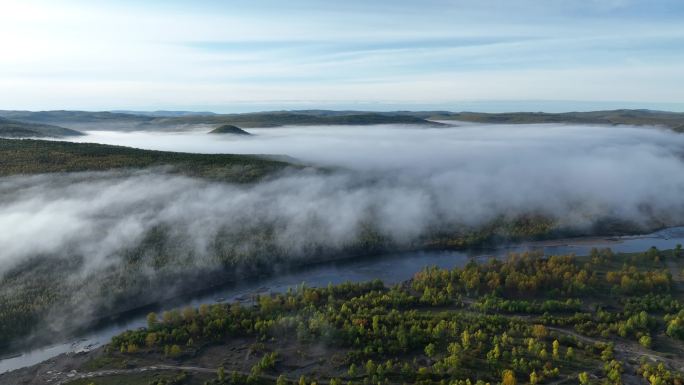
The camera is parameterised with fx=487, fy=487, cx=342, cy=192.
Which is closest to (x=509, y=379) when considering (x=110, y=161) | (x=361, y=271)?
(x=361, y=271)

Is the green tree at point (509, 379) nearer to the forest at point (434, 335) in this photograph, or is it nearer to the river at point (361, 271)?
the forest at point (434, 335)

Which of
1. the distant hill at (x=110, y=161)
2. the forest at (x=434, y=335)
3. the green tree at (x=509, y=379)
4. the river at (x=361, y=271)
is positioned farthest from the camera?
the distant hill at (x=110, y=161)

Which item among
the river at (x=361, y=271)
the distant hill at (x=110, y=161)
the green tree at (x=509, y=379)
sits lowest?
the river at (x=361, y=271)

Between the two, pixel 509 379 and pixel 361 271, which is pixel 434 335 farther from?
pixel 361 271

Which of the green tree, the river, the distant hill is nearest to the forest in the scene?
the green tree

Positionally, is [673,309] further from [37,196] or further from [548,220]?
[37,196]

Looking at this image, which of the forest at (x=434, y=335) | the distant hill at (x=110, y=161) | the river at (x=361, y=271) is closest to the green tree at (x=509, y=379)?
the forest at (x=434, y=335)
